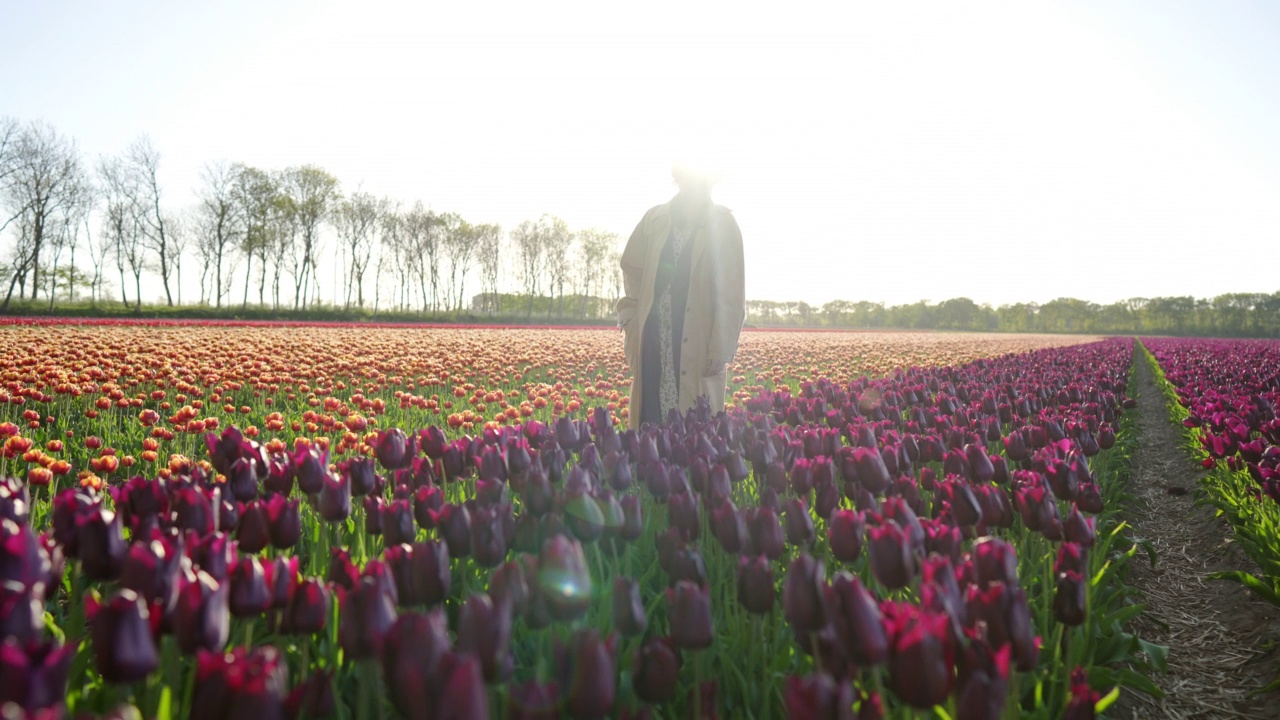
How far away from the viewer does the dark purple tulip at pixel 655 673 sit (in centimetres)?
157

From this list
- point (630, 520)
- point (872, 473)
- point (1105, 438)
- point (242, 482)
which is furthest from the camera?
point (1105, 438)

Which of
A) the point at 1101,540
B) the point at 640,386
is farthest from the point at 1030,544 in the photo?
the point at 640,386

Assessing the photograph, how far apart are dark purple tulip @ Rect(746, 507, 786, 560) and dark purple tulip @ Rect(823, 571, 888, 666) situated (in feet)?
2.11

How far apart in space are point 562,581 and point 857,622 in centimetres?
64

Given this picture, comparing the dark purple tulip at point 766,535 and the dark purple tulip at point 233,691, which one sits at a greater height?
the dark purple tulip at point 233,691

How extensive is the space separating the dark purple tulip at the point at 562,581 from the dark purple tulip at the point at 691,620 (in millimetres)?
215

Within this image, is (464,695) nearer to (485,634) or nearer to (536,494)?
(485,634)

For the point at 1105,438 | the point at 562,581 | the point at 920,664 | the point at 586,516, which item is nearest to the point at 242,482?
the point at 586,516

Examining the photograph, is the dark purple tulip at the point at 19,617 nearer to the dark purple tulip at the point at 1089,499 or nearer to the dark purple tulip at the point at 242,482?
the dark purple tulip at the point at 242,482

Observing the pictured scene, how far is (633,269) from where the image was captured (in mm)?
5895

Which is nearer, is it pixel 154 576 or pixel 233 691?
pixel 233 691

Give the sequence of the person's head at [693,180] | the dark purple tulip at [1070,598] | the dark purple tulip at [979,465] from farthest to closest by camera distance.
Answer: the person's head at [693,180] < the dark purple tulip at [979,465] < the dark purple tulip at [1070,598]

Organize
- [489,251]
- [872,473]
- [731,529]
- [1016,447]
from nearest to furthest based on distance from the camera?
[731,529] < [872,473] < [1016,447] < [489,251]

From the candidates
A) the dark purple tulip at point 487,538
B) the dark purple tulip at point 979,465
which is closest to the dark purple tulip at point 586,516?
the dark purple tulip at point 487,538
